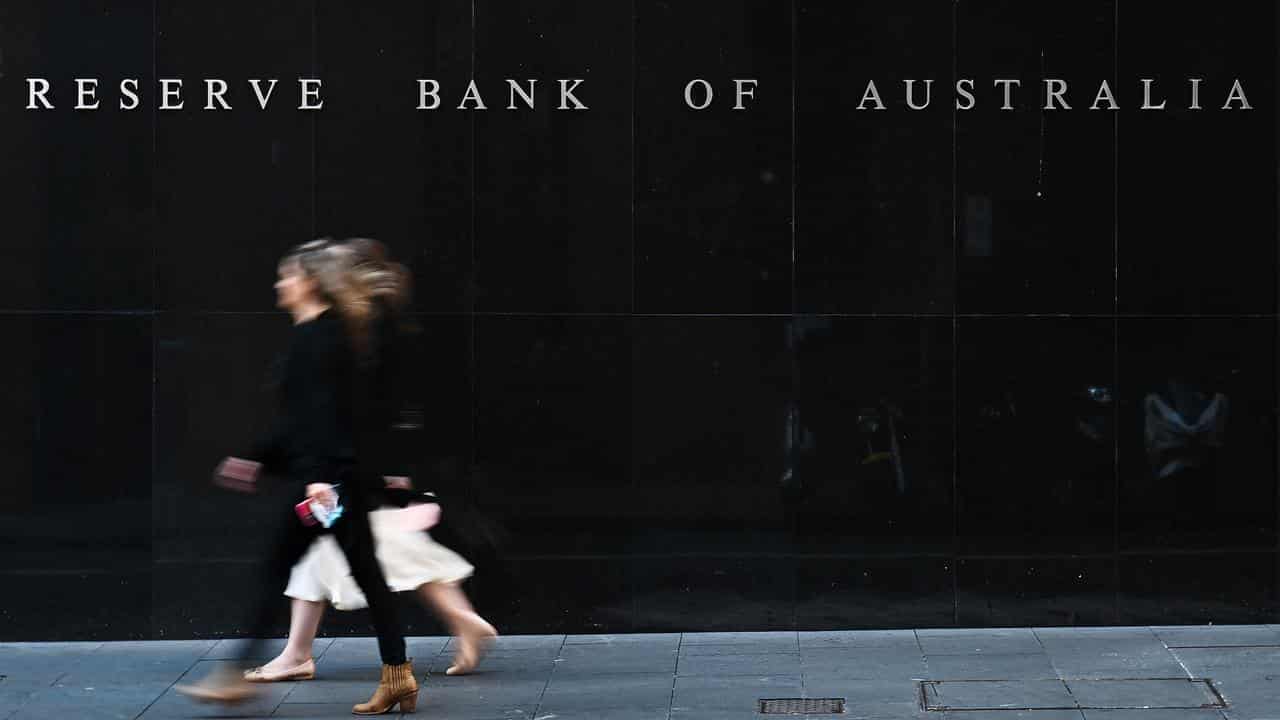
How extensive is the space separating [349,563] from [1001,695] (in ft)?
9.03

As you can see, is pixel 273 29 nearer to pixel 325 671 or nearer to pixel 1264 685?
pixel 325 671

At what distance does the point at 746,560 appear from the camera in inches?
325

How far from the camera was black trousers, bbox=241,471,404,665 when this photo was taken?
628 centimetres

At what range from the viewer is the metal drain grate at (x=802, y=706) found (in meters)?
6.60

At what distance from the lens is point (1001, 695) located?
680 centimetres

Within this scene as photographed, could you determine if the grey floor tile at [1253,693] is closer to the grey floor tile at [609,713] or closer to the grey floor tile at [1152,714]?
the grey floor tile at [1152,714]

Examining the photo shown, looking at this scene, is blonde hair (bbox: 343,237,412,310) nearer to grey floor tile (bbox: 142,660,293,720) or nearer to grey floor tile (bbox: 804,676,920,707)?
grey floor tile (bbox: 142,660,293,720)

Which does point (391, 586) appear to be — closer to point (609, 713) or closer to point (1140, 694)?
point (609, 713)

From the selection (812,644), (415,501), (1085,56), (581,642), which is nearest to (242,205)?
(415,501)

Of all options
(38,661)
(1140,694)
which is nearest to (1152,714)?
(1140,694)

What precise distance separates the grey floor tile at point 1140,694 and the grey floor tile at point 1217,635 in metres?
0.92

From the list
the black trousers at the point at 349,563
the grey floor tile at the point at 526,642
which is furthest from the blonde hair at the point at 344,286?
the grey floor tile at the point at 526,642

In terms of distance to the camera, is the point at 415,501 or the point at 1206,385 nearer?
the point at 415,501

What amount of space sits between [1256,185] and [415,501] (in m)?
4.50
